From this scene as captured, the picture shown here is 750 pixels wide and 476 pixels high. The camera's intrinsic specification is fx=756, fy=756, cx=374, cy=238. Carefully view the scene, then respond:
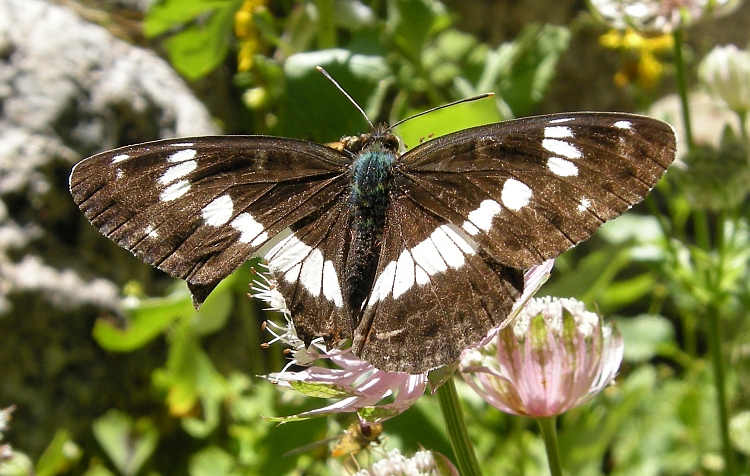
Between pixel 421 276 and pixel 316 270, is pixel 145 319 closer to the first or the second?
pixel 316 270

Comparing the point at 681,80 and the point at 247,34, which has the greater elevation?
the point at 247,34

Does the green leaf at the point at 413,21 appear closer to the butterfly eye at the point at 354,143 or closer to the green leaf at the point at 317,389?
the butterfly eye at the point at 354,143

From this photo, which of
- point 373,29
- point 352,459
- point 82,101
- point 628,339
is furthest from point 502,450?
point 82,101

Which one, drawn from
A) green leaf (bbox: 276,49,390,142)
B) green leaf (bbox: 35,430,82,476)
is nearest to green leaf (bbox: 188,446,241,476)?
green leaf (bbox: 35,430,82,476)

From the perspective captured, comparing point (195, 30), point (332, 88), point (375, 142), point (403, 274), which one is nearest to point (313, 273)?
point (403, 274)

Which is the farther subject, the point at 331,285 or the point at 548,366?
the point at 331,285

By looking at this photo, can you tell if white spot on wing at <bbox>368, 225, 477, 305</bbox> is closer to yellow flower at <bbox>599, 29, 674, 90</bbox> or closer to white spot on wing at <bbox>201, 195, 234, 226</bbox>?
white spot on wing at <bbox>201, 195, 234, 226</bbox>

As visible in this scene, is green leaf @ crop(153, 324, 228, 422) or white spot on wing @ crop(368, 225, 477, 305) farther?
green leaf @ crop(153, 324, 228, 422)
